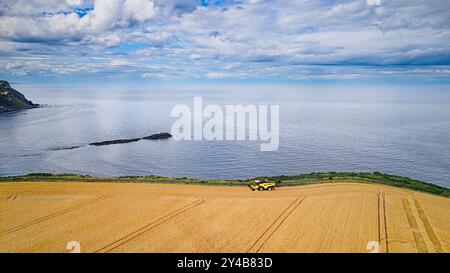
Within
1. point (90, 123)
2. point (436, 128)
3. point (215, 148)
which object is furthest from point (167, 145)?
point (436, 128)

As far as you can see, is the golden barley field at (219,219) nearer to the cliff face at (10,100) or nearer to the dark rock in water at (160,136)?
the dark rock in water at (160,136)

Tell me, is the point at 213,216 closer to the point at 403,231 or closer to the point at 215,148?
the point at 403,231

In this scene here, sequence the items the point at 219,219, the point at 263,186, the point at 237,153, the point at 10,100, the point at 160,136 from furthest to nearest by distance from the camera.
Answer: the point at 10,100, the point at 160,136, the point at 237,153, the point at 263,186, the point at 219,219

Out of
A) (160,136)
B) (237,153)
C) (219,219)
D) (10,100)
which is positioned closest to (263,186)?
(219,219)

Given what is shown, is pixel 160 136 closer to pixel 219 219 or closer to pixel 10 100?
pixel 219 219

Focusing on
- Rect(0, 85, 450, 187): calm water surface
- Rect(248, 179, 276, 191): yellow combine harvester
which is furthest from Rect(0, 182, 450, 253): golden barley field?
Rect(0, 85, 450, 187): calm water surface

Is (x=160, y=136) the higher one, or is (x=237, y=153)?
(x=160, y=136)

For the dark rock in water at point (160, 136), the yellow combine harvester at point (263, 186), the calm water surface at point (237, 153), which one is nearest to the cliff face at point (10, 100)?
the calm water surface at point (237, 153)
